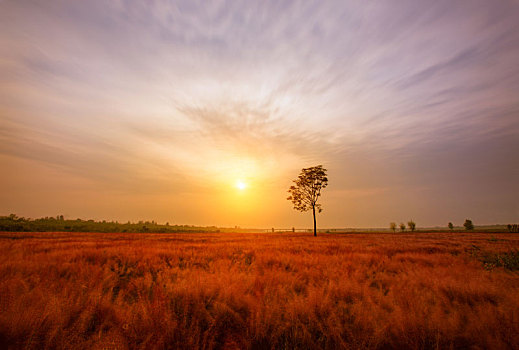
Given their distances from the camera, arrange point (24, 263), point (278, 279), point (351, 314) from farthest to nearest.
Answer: point (24, 263) → point (278, 279) → point (351, 314)

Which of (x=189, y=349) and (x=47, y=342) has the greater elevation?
(x=47, y=342)

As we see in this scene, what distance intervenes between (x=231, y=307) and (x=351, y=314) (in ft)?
6.89

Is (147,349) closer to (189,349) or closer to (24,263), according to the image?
(189,349)

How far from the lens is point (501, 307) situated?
12.5 feet

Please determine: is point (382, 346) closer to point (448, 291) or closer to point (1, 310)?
point (448, 291)

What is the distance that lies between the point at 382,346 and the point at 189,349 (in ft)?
8.40

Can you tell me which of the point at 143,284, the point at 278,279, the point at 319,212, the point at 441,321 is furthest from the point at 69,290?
the point at 319,212

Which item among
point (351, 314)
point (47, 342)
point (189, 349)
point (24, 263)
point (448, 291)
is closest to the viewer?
point (47, 342)

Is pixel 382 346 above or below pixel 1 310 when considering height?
A: below

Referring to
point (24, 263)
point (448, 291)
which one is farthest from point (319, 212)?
point (24, 263)

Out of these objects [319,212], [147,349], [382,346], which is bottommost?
[382,346]

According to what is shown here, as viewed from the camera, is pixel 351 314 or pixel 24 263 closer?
pixel 351 314

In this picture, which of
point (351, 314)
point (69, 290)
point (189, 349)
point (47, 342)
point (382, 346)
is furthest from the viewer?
point (69, 290)

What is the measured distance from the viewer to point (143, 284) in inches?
208
